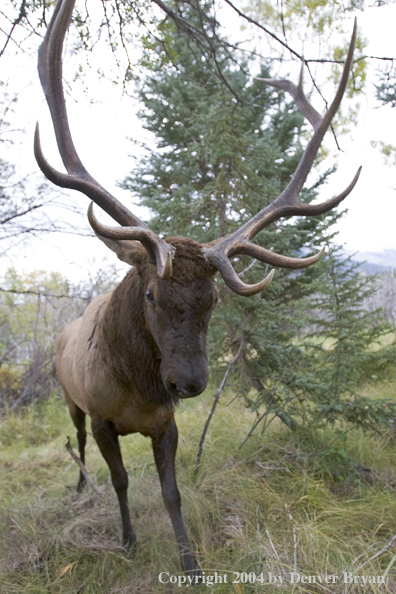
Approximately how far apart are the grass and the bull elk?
25 cm

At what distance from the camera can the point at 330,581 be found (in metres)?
2.18

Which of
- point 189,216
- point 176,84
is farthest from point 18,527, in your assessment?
point 176,84

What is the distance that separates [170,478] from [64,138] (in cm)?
250

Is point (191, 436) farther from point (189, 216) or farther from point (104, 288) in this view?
point (104, 288)

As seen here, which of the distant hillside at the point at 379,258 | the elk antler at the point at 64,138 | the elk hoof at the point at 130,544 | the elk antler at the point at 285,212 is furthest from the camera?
the distant hillside at the point at 379,258

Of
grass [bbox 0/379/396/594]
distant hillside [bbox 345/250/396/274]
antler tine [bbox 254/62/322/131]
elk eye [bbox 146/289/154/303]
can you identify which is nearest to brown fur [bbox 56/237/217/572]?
elk eye [bbox 146/289/154/303]

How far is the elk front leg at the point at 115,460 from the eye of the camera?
3.02m

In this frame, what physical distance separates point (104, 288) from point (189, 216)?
5823 mm

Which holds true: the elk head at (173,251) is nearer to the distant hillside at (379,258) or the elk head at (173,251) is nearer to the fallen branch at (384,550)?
the fallen branch at (384,550)

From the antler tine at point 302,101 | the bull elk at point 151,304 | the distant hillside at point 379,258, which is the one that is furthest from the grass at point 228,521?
the antler tine at point 302,101

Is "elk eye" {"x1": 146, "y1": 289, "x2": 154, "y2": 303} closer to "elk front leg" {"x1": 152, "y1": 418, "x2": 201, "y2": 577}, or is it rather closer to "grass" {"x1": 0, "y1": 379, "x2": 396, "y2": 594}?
"elk front leg" {"x1": 152, "y1": 418, "x2": 201, "y2": 577}

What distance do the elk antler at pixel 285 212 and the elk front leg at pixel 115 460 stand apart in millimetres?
1547
